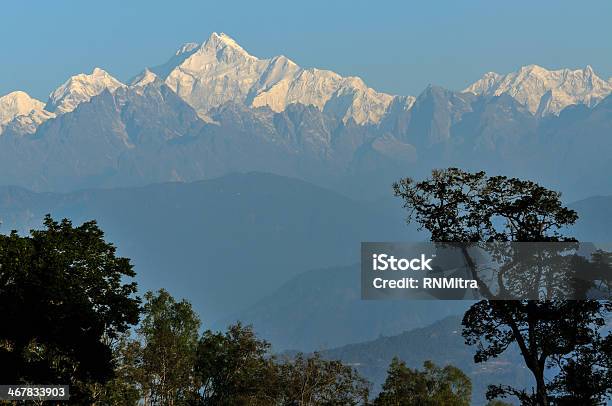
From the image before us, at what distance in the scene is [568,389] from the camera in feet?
143

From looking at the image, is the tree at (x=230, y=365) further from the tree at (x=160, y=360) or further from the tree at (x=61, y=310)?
→ the tree at (x=61, y=310)

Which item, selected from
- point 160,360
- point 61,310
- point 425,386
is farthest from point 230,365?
point 61,310

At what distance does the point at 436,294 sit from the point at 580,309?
5385mm

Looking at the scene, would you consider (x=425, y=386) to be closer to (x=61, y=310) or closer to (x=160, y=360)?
(x=160, y=360)

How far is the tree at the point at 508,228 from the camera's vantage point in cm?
4131

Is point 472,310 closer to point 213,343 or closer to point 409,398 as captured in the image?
point 213,343

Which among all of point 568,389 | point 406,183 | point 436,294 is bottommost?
point 568,389

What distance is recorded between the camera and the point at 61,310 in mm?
53312

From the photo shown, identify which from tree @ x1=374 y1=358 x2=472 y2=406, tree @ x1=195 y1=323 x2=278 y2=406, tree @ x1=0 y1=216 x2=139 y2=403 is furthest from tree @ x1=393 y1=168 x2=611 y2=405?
tree @ x1=374 y1=358 x2=472 y2=406

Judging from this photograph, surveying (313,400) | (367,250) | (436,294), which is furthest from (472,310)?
Result: (313,400)

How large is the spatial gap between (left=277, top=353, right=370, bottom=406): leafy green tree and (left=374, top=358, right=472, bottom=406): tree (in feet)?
25.3

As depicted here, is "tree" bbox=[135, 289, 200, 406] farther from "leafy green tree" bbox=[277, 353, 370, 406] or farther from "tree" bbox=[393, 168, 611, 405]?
"tree" bbox=[393, 168, 611, 405]

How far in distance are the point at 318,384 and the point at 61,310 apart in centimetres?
2076

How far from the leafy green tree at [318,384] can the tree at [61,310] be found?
1589 cm
